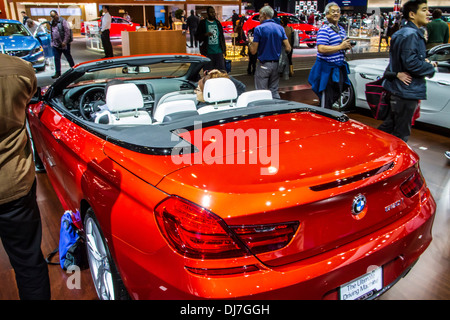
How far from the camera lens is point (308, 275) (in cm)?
134

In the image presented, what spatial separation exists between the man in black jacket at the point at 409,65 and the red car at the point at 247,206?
1.53 meters

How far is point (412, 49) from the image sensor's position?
3.15 meters

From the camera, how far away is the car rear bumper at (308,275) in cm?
127

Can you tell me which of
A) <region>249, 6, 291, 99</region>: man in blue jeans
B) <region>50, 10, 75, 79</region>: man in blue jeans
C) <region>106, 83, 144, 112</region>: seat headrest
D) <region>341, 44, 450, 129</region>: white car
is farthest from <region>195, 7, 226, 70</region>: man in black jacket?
<region>106, 83, 144, 112</region>: seat headrest

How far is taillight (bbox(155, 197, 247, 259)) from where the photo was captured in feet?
4.23

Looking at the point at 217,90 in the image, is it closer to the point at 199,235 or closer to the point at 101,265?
the point at 101,265

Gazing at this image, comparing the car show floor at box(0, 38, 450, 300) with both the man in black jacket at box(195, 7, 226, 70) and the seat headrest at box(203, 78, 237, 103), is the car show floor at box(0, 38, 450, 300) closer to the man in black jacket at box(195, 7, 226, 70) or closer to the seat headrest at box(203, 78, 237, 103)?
the seat headrest at box(203, 78, 237, 103)

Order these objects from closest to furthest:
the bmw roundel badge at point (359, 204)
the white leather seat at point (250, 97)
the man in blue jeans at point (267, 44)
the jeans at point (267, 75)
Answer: the bmw roundel badge at point (359, 204) < the white leather seat at point (250, 97) < the man in blue jeans at point (267, 44) < the jeans at point (267, 75)

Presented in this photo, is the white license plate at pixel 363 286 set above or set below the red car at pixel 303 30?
below

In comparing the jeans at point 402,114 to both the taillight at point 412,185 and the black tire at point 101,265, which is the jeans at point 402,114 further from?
the black tire at point 101,265

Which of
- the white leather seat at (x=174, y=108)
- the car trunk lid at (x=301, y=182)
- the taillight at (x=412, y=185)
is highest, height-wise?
the white leather seat at (x=174, y=108)

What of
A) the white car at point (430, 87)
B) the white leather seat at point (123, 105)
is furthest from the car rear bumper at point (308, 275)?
the white car at point (430, 87)

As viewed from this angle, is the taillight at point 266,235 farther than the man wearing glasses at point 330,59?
No
